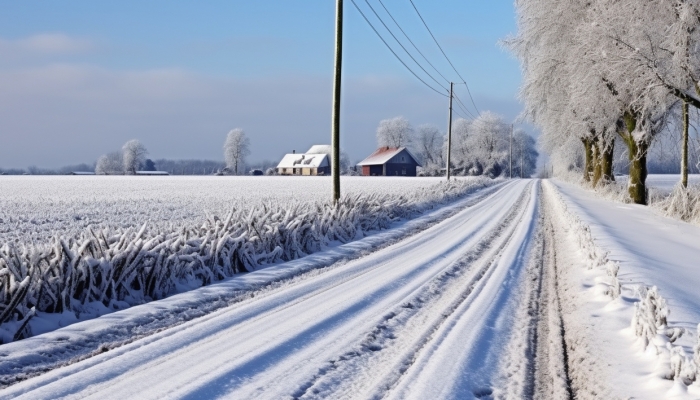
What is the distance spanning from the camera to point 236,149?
142250 mm

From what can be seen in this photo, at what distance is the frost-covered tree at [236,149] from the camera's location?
141750 mm

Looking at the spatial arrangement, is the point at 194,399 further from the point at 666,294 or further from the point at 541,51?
the point at 541,51

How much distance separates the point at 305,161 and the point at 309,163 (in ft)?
6.19

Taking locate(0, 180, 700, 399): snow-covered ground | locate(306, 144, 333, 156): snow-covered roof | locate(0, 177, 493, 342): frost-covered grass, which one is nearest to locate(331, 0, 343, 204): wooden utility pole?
locate(0, 177, 493, 342): frost-covered grass

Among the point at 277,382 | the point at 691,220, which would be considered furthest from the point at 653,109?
the point at 277,382

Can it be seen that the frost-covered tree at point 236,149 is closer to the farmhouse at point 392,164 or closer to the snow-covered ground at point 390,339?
the farmhouse at point 392,164

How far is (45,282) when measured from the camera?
5.59m

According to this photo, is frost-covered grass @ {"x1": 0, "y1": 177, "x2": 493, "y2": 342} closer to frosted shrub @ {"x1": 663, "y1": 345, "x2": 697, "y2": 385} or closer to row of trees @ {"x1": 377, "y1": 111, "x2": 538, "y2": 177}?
frosted shrub @ {"x1": 663, "y1": 345, "x2": 697, "y2": 385}

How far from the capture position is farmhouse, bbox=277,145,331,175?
113m

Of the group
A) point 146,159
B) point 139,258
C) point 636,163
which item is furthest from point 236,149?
point 139,258

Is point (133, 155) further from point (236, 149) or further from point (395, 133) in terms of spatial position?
point (395, 133)

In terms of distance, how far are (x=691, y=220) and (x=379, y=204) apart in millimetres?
9712

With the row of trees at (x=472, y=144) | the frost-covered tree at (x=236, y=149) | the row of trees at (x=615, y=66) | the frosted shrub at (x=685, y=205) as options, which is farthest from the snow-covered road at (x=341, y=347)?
the frost-covered tree at (x=236, y=149)

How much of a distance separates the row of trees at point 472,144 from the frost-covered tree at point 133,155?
69.2m
